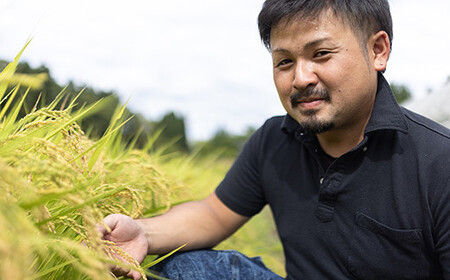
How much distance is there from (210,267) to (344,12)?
1234 mm

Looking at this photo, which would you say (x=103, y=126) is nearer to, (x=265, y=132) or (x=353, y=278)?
(x=265, y=132)

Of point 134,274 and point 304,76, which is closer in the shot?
point 134,274

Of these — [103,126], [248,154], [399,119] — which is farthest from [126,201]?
[103,126]

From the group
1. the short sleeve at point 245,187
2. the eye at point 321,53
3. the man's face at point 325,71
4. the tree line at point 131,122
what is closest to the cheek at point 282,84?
the man's face at point 325,71

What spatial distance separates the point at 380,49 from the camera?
1.95 metres

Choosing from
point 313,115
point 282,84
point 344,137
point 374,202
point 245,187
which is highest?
point 282,84

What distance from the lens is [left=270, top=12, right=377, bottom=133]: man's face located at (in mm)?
1771

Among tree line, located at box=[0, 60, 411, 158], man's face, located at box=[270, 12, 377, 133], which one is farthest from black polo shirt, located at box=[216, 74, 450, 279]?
tree line, located at box=[0, 60, 411, 158]

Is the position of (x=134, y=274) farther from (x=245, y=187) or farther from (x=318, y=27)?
(x=318, y=27)

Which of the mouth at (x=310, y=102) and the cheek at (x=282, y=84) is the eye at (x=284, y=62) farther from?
the mouth at (x=310, y=102)

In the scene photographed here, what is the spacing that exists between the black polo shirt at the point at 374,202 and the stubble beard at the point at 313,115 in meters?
0.16

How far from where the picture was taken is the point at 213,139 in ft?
87.1

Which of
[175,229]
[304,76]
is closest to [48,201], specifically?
[175,229]

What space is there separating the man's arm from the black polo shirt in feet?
1.01
